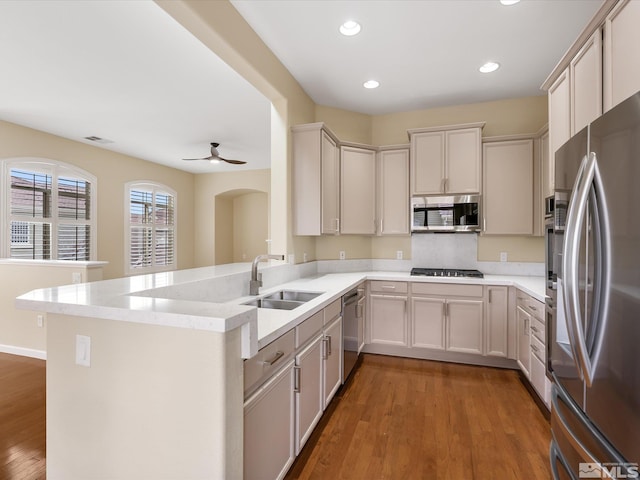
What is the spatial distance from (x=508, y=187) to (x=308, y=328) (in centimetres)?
277

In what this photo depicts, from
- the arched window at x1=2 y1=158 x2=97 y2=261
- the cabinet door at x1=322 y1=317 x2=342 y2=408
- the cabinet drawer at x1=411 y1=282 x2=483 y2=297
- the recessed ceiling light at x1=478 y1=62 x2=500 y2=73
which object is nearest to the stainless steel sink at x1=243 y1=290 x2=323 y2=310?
the cabinet door at x1=322 y1=317 x2=342 y2=408

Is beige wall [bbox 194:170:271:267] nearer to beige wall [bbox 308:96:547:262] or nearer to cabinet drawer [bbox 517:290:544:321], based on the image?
beige wall [bbox 308:96:547:262]

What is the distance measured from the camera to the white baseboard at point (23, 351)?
140 inches

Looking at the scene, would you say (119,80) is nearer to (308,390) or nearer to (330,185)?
(330,185)

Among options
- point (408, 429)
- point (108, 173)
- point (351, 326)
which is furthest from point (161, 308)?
point (108, 173)

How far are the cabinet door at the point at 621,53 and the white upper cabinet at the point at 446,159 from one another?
181cm

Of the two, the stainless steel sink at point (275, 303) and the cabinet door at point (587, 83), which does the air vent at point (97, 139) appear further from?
the cabinet door at point (587, 83)

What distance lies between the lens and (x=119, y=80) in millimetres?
3234

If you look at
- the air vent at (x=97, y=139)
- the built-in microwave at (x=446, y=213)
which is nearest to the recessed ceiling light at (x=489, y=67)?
the built-in microwave at (x=446, y=213)

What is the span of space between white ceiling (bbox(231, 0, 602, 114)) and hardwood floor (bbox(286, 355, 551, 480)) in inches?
114

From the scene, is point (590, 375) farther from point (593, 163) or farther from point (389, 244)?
point (389, 244)

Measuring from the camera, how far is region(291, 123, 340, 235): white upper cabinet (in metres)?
3.21

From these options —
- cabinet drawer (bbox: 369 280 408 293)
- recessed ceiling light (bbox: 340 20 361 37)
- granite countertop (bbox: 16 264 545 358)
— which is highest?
recessed ceiling light (bbox: 340 20 361 37)

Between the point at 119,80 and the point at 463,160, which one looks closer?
the point at 119,80
